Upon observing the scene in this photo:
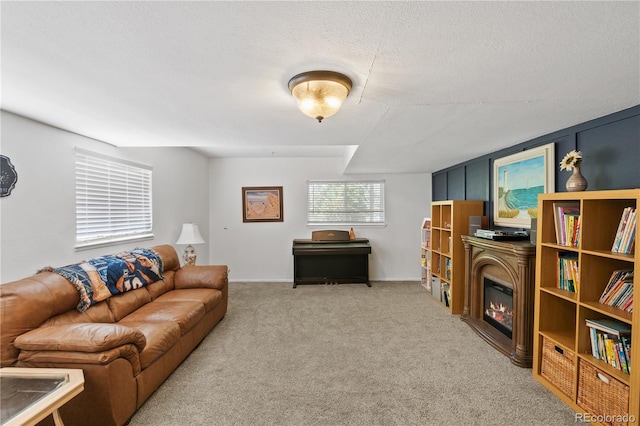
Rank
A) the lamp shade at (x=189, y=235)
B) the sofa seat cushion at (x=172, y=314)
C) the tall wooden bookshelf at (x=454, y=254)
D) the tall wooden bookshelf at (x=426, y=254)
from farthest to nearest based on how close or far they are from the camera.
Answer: the tall wooden bookshelf at (x=426, y=254) → the lamp shade at (x=189, y=235) → the tall wooden bookshelf at (x=454, y=254) → the sofa seat cushion at (x=172, y=314)

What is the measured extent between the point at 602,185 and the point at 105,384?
3742 millimetres

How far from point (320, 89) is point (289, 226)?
13.5 feet

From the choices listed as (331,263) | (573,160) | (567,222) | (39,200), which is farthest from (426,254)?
(39,200)

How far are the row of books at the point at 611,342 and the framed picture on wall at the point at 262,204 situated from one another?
4489mm

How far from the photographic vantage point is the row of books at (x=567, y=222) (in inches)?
80.7

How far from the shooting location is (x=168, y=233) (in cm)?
409

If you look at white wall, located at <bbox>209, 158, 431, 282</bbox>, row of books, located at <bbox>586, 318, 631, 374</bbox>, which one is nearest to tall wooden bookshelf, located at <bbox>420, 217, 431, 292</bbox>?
Result: white wall, located at <bbox>209, 158, 431, 282</bbox>

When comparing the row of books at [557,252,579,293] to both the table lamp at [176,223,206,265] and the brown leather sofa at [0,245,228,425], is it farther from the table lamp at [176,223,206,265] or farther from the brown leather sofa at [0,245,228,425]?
the table lamp at [176,223,206,265]

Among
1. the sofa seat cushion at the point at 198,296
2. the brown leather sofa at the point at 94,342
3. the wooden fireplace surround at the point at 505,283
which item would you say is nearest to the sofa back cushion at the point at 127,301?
the brown leather sofa at the point at 94,342

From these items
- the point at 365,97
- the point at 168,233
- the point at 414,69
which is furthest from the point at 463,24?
the point at 168,233

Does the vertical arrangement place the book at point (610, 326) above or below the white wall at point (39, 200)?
below

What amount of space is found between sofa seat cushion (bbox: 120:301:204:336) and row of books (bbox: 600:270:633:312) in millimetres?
3251

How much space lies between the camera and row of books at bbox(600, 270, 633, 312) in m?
1.74

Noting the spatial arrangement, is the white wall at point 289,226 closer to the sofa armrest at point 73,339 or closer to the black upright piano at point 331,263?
the black upright piano at point 331,263
